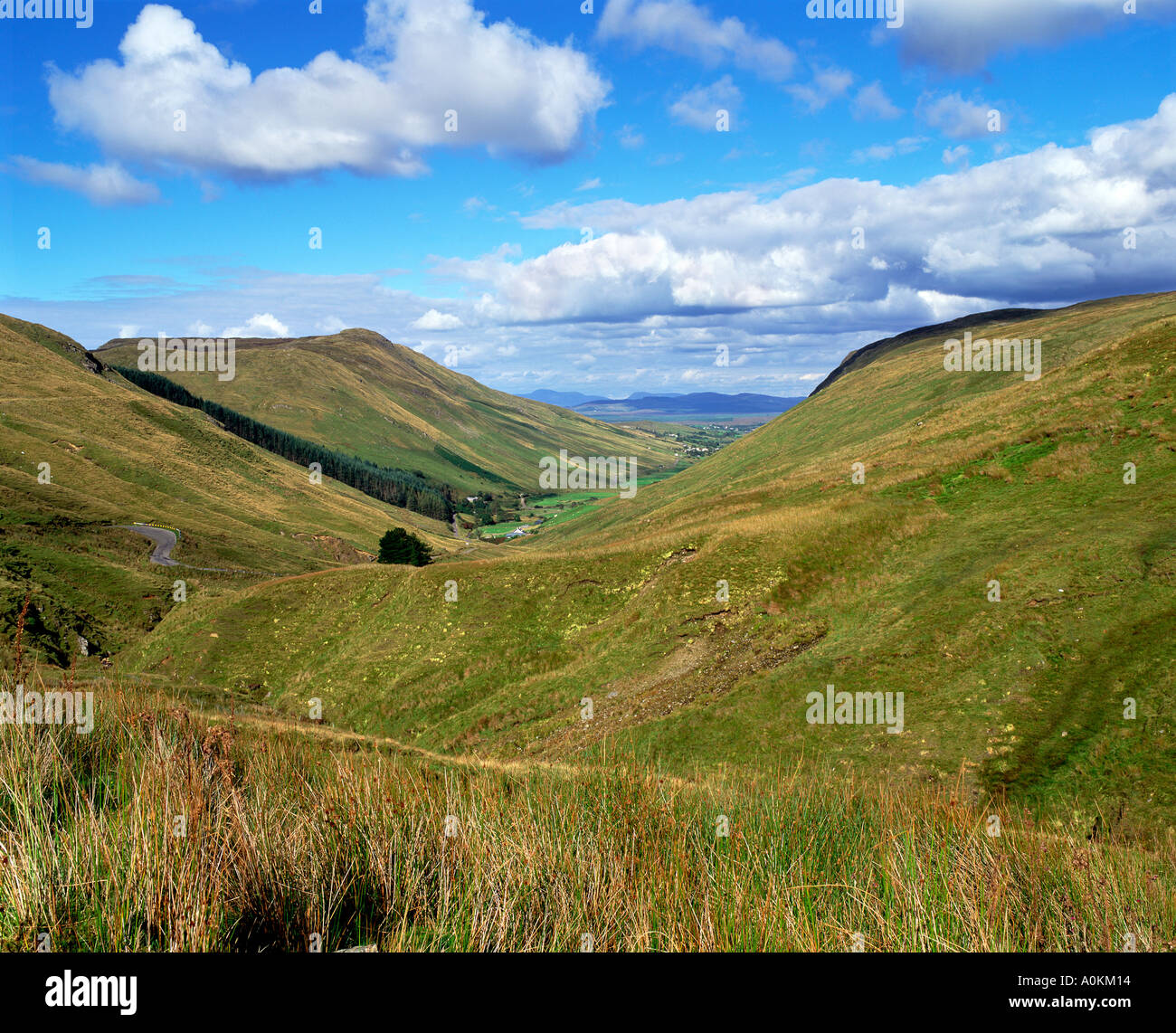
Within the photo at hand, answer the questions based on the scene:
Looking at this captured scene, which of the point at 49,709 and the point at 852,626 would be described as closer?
the point at 49,709

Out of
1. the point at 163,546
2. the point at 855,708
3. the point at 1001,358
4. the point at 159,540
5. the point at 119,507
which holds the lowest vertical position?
the point at 855,708

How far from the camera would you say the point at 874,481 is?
45312mm

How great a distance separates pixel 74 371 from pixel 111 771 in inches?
9341

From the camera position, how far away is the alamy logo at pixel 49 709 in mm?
7984

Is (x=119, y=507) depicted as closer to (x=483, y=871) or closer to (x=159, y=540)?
(x=159, y=540)

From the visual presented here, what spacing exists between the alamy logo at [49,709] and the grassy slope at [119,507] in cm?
4603

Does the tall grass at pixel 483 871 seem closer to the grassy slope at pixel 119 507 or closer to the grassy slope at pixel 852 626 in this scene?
the grassy slope at pixel 852 626
